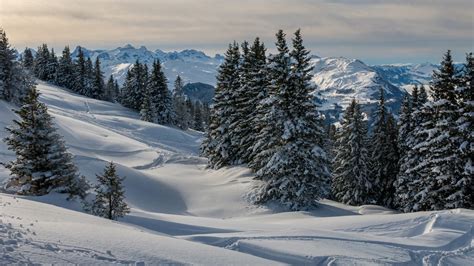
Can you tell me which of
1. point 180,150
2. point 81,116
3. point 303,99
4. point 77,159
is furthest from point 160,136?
point 303,99

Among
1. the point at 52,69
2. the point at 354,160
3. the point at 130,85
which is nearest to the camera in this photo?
the point at 354,160

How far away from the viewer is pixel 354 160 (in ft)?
129

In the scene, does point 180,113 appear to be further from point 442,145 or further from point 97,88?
point 442,145

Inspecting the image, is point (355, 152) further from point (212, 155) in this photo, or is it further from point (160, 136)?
point (160, 136)

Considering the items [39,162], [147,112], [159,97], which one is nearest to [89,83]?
[159,97]

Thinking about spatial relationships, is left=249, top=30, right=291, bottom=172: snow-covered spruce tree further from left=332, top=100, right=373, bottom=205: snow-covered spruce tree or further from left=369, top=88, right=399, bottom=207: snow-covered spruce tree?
left=369, top=88, right=399, bottom=207: snow-covered spruce tree

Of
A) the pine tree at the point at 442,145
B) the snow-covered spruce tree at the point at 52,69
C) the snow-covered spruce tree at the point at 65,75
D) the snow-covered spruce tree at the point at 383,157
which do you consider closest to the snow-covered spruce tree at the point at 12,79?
the snow-covered spruce tree at the point at 383,157

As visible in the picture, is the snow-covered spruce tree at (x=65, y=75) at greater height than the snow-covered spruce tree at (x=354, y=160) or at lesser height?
greater

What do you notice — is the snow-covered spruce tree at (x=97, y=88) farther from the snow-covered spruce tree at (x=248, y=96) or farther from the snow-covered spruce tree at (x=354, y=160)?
the snow-covered spruce tree at (x=354, y=160)

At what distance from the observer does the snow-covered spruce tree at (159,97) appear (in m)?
68.9

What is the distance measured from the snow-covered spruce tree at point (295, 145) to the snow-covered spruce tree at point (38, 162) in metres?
12.3

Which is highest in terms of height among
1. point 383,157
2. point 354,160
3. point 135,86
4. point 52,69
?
point 52,69

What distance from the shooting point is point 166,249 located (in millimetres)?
11133

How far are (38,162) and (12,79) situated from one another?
30508mm
